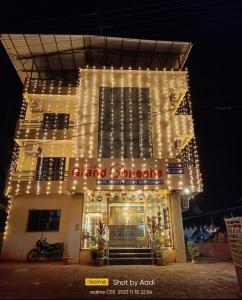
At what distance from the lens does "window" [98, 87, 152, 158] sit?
42.9ft

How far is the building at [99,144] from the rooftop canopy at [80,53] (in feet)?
0.22

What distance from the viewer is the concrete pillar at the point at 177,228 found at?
1061cm

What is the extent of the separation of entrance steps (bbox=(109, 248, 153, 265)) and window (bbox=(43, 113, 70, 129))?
7968 millimetres

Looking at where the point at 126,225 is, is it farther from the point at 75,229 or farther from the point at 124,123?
the point at 124,123

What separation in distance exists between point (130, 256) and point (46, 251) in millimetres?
4189

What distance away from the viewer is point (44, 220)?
40.8ft

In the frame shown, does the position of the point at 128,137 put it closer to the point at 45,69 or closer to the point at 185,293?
the point at 45,69

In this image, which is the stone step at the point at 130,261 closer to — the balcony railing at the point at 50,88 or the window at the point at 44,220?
the window at the point at 44,220

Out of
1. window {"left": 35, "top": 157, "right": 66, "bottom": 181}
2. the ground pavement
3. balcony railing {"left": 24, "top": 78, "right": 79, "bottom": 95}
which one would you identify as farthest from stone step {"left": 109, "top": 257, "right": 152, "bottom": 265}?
balcony railing {"left": 24, "top": 78, "right": 79, "bottom": 95}

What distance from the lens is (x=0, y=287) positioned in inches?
227

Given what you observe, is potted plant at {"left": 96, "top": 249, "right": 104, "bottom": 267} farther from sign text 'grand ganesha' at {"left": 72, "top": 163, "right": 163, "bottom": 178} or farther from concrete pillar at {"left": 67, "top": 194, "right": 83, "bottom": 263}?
sign text 'grand ganesha' at {"left": 72, "top": 163, "right": 163, "bottom": 178}

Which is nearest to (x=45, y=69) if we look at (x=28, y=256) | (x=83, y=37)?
(x=83, y=37)

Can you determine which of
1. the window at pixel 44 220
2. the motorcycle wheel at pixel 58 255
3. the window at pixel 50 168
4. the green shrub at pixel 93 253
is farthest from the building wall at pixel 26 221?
the window at pixel 50 168

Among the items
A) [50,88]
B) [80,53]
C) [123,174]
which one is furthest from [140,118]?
[50,88]
